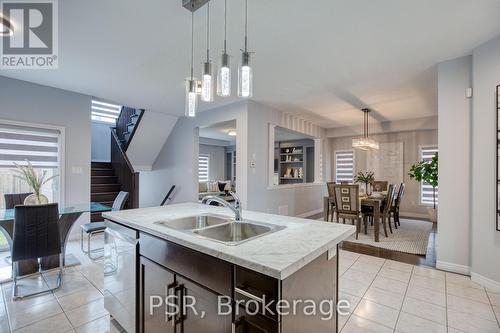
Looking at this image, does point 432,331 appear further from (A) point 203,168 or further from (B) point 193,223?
(A) point 203,168

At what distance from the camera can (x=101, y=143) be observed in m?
6.98

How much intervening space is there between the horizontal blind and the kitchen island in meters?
3.12

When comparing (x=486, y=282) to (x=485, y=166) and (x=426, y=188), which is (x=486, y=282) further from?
(x=426, y=188)

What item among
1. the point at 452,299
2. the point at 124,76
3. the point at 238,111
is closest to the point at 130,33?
the point at 124,76

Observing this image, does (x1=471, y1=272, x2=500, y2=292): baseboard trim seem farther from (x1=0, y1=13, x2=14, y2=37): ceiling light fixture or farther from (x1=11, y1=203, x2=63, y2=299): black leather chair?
(x1=0, y1=13, x2=14, y2=37): ceiling light fixture

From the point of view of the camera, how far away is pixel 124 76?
3418 millimetres

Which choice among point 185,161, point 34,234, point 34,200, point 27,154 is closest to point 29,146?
point 27,154

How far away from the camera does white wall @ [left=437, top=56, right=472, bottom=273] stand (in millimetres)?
2729

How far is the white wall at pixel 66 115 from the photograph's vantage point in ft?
11.7

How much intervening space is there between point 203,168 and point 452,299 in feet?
28.0

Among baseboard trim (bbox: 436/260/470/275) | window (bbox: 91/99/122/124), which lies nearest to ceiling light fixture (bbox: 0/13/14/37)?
window (bbox: 91/99/122/124)

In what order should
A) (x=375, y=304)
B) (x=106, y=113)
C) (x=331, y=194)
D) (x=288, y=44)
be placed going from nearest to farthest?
(x=375, y=304), (x=288, y=44), (x=331, y=194), (x=106, y=113)

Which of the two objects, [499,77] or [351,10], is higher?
[351,10]

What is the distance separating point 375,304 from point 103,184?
580 cm
